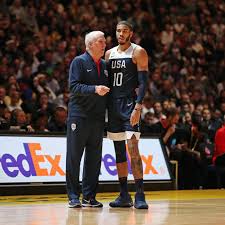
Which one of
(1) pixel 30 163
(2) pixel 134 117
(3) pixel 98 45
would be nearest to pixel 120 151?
(2) pixel 134 117

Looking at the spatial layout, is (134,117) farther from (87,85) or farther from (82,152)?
(82,152)

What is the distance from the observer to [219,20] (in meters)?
23.5

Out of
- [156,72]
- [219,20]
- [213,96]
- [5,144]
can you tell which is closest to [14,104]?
[5,144]

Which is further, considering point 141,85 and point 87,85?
point 87,85

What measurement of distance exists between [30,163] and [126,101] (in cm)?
375

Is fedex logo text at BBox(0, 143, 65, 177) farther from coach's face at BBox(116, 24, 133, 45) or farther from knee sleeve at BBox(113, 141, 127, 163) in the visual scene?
coach's face at BBox(116, 24, 133, 45)

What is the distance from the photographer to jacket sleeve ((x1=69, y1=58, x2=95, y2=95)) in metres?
9.04

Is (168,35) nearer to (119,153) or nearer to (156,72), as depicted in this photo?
(156,72)

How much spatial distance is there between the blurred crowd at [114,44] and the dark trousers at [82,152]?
372cm

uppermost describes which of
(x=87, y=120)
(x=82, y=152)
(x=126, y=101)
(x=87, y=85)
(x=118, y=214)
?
(x=87, y=85)

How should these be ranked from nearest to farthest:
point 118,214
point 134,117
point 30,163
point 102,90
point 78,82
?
point 118,214
point 102,90
point 134,117
point 78,82
point 30,163

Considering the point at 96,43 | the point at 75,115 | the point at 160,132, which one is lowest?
the point at 160,132

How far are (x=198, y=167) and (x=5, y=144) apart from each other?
4.85 m

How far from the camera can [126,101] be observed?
9219 millimetres
